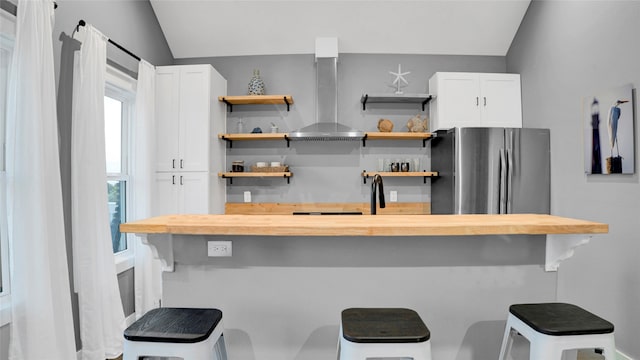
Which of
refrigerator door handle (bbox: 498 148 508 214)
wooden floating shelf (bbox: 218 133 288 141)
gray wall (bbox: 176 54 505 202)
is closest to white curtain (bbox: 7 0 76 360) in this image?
wooden floating shelf (bbox: 218 133 288 141)

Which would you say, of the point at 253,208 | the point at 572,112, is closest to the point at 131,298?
A: the point at 253,208

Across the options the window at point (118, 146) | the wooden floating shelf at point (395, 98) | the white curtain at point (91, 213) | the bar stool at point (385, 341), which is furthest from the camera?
the wooden floating shelf at point (395, 98)

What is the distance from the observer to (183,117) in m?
3.58

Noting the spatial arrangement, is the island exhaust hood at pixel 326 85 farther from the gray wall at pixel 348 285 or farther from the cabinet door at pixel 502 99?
the gray wall at pixel 348 285

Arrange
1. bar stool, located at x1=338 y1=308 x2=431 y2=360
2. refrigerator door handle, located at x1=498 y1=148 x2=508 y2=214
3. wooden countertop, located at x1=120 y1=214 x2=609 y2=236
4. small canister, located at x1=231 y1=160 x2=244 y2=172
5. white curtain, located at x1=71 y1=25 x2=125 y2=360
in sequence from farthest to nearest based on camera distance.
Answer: small canister, located at x1=231 y1=160 x2=244 y2=172
refrigerator door handle, located at x1=498 y1=148 x2=508 y2=214
white curtain, located at x1=71 y1=25 x2=125 y2=360
wooden countertop, located at x1=120 y1=214 x2=609 y2=236
bar stool, located at x1=338 y1=308 x2=431 y2=360

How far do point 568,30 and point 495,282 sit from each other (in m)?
2.62

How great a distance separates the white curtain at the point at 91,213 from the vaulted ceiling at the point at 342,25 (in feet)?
4.91

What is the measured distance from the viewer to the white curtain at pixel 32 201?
187 cm

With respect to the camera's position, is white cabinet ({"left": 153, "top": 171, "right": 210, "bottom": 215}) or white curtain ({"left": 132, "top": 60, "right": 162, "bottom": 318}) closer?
white curtain ({"left": 132, "top": 60, "right": 162, "bottom": 318})

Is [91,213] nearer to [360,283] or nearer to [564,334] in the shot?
[360,283]

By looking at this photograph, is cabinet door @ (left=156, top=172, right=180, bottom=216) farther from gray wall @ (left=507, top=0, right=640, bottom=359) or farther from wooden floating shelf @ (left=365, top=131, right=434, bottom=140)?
gray wall @ (left=507, top=0, right=640, bottom=359)

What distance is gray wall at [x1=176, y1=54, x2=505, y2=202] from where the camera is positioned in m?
4.11

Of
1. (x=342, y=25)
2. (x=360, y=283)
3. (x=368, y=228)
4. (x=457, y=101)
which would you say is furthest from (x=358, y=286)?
(x=342, y=25)

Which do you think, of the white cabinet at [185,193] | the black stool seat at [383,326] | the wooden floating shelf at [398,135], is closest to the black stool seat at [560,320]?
the black stool seat at [383,326]
